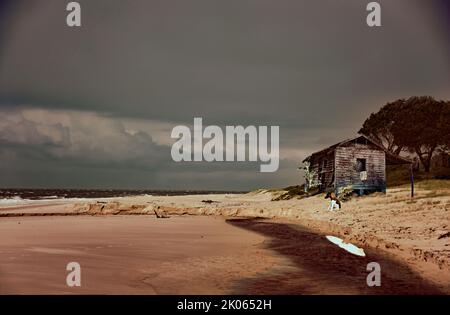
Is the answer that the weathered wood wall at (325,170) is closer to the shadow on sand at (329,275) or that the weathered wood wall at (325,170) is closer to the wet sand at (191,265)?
the wet sand at (191,265)

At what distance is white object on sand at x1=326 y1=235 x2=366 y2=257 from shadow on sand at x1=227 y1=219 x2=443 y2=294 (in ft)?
0.73

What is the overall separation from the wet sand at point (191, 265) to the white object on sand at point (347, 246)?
287mm

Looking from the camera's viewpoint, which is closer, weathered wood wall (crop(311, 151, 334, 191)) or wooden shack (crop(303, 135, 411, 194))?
wooden shack (crop(303, 135, 411, 194))

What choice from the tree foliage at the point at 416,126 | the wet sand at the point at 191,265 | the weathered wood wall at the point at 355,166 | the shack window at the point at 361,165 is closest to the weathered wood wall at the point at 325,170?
the weathered wood wall at the point at 355,166

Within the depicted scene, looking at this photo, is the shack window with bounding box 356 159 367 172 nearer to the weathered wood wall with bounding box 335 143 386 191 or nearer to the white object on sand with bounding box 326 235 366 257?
the weathered wood wall with bounding box 335 143 386 191

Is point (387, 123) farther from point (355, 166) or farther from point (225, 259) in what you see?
point (225, 259)

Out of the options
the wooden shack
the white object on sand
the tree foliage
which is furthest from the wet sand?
the tree foliage

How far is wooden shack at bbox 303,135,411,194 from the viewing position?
1304 inches

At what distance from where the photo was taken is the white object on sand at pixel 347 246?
12528 millimetres

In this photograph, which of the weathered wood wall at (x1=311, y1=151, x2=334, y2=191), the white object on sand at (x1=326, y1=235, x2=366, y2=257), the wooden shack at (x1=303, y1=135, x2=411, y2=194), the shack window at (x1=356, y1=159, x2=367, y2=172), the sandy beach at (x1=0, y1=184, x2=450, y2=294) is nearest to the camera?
the sandy beach at (x1=0, y1=184, x2=450, y2=294)

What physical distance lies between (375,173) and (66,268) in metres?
28.9

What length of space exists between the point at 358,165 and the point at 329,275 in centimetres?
2585
